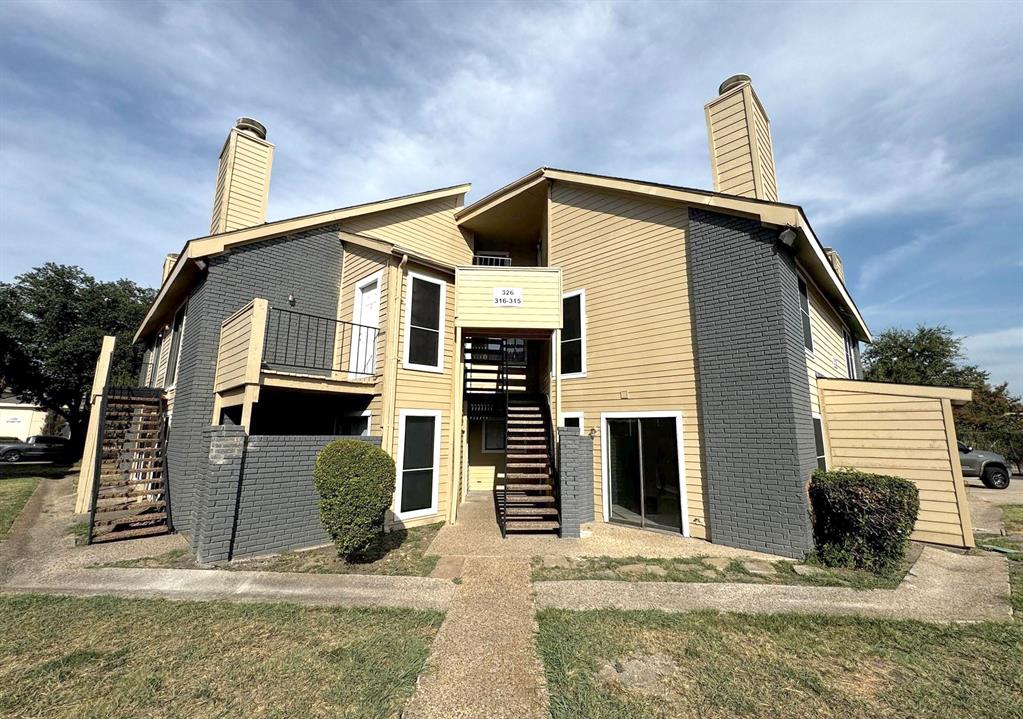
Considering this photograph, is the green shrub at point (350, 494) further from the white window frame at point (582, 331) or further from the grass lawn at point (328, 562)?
the white window frame at point (582, 331)

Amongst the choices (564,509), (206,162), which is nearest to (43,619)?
(564,509)

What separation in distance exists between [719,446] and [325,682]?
6.62 meters

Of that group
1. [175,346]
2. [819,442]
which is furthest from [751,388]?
[175,346]

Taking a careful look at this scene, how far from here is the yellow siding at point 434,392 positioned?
27.0 feet

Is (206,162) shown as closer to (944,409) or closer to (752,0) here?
(752,0)

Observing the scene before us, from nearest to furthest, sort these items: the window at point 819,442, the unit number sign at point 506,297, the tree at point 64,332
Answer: the window at point 819,442 < the unit number sign at point 506,297 < the tree at point 64,332

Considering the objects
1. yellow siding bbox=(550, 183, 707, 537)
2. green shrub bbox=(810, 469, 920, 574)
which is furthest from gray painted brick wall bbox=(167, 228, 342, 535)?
green shrub bbox=(810, 469, 920, 574)

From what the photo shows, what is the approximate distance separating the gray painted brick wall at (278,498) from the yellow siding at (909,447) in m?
10.1

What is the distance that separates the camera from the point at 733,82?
8555 millimetres

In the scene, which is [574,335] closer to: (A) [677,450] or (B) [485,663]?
(A) [677,450]

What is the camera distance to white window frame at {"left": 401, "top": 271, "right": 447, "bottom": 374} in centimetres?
854

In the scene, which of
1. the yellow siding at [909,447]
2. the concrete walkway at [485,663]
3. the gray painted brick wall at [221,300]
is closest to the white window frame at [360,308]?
the gray painted brick wall at [221,300]

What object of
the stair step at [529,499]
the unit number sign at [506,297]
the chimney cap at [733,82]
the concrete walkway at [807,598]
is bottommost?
the concrete walkway at [807,598]

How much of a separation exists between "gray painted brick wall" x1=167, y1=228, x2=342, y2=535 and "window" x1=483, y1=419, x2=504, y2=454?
5.35 metres
